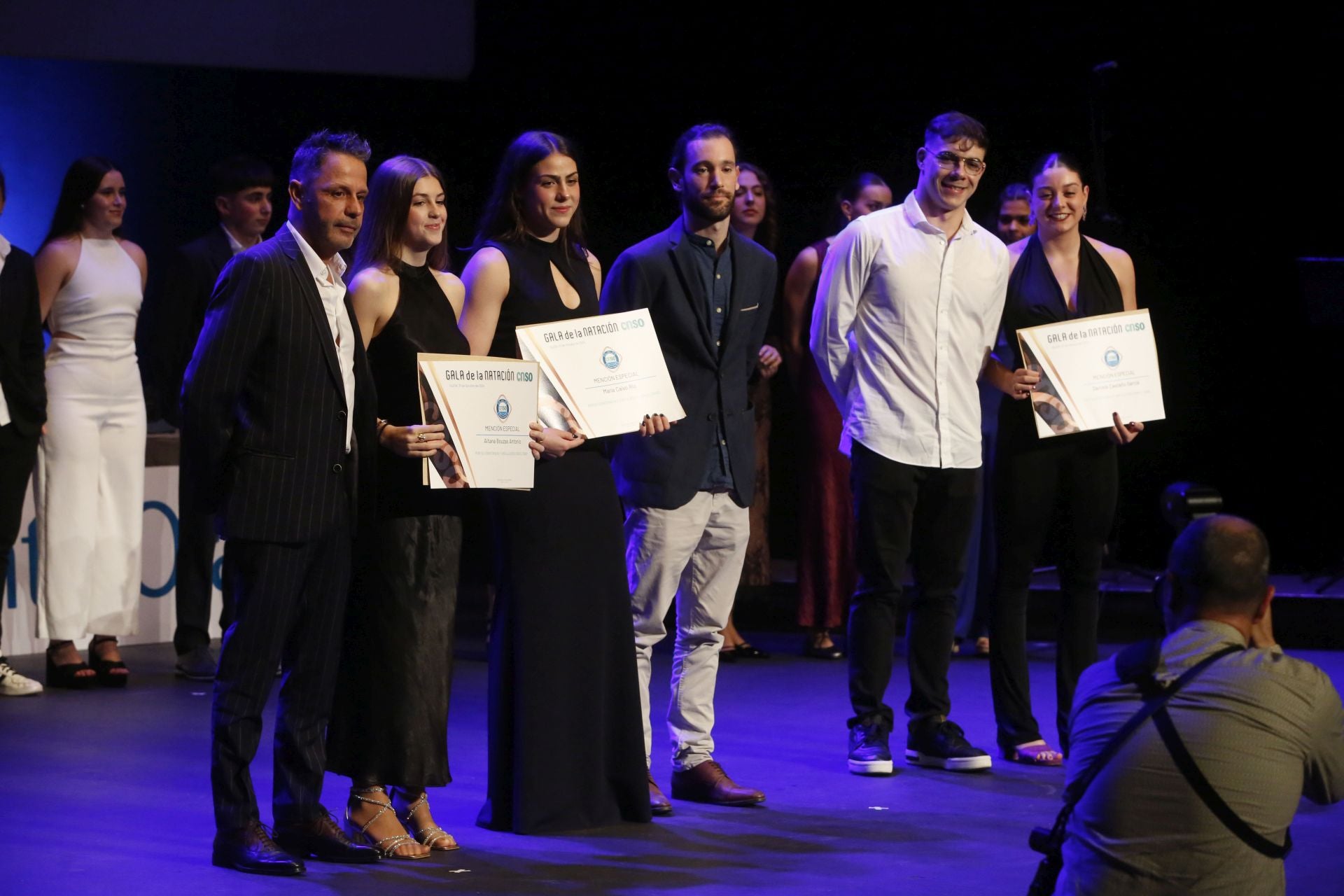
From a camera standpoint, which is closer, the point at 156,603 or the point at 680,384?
the point at 680,384

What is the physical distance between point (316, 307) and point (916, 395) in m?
1.71

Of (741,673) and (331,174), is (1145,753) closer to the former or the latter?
(331,174)

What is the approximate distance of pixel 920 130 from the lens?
802cm

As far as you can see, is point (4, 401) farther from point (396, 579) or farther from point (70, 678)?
point (396, 579)

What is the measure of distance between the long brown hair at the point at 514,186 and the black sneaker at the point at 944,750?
1.67 meters

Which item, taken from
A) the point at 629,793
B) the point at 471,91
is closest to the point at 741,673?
the point at 629,793

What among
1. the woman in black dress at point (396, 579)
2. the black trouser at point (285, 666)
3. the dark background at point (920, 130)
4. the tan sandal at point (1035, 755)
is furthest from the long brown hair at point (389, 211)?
the dark background at point (920, 130)

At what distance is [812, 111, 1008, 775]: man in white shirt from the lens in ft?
14.8

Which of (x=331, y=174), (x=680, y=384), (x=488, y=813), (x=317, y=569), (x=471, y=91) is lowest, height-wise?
(x=488, y=813)

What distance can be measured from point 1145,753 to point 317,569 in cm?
188

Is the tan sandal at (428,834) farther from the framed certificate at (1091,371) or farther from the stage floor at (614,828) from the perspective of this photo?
the framed certificate at (1091,371)

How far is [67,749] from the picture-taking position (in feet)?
15.7

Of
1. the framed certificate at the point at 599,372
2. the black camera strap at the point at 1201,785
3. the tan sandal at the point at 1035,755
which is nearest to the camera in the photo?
the black camera strap at the point at 1201,785

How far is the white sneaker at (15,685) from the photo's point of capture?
5668mm
